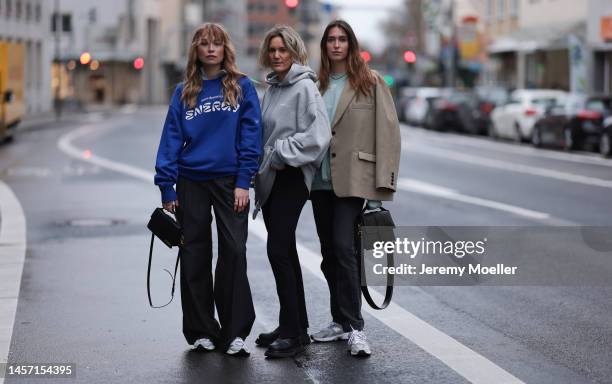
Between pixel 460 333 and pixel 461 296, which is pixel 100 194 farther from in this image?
pixel 460 333

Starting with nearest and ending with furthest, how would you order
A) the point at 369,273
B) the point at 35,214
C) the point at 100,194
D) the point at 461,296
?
1. the point at 461,296
2. the point at 369,273
3. the point at 35,214
4. the point at 100,194

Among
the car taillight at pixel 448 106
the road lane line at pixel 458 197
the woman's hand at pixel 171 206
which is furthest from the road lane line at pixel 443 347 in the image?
the car taillight at pixel 448 106

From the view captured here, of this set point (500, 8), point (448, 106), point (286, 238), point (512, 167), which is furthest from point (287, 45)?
point (500, 8)

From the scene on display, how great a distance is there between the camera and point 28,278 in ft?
34.7

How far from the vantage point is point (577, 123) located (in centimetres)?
3086

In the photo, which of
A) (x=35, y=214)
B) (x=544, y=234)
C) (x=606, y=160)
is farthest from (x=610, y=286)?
(x=606, y=160)

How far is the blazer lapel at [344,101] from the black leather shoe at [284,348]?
1220 mm

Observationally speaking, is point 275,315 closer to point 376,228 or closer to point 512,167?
point 376,228

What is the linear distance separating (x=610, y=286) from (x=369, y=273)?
1.85m

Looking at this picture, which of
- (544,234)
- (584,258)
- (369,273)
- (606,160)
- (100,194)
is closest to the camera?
(369,273)

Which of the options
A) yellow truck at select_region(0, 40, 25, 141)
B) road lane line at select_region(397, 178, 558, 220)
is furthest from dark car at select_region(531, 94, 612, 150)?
yellow truck at select_region(0, 40, 25, 141)

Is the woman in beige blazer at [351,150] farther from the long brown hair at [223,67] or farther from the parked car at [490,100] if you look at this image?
the parked car at [490,100]

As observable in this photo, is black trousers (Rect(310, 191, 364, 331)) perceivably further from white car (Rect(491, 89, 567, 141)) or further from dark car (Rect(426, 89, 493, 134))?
dark car (Rect(426, 89, 493, 134))

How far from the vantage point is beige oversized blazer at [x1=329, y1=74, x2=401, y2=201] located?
7402mm
